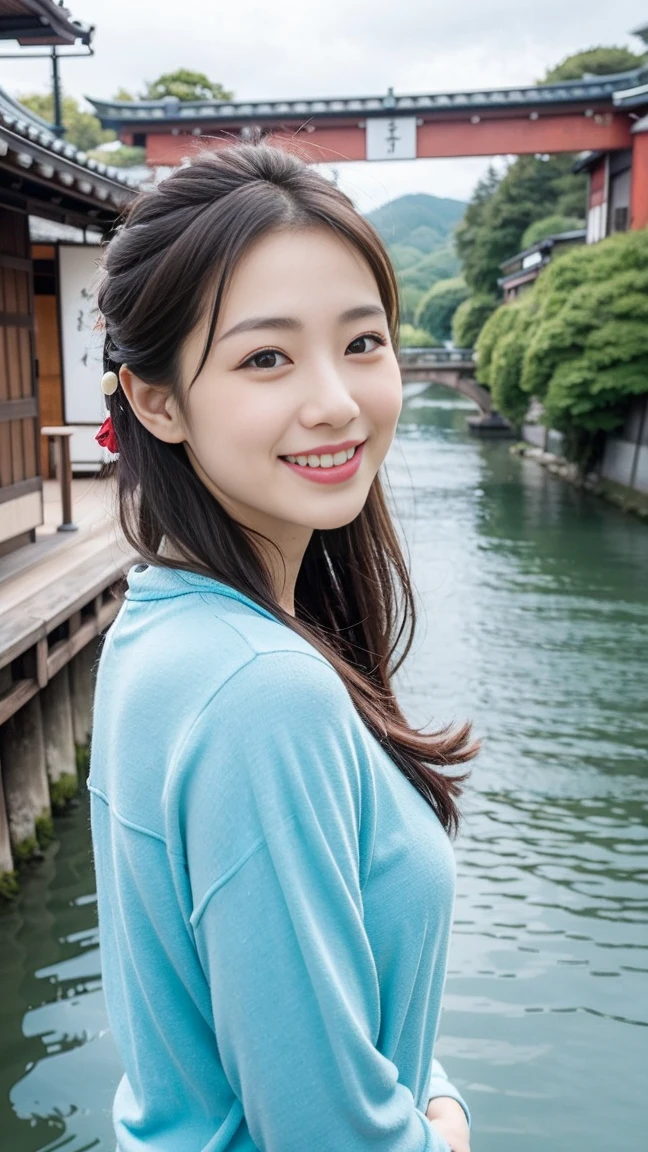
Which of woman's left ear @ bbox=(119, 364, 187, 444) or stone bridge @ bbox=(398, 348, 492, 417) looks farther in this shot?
stone bridge @ bbox=(398, 348, 492, 417)

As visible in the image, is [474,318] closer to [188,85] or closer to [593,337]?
[188,85]

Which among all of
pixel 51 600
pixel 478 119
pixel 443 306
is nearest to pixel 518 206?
pixel 478 119

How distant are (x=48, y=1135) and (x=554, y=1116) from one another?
6.33ft

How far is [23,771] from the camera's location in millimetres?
6551

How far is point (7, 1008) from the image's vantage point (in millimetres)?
5250

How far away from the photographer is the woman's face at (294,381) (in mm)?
1050

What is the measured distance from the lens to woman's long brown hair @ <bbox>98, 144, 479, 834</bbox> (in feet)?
3.48

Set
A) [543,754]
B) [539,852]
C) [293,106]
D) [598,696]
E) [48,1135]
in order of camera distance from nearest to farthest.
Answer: [48,1135] → [539,852] → [543,754] → [598,696] → [293,106]

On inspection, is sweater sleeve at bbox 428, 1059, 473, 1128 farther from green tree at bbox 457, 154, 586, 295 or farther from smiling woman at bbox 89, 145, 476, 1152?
green tree at bbox 457, 154, 586, 295

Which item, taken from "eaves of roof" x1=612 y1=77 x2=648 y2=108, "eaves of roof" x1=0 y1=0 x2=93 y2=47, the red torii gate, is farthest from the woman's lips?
"eaves of roof" x1=612 y1=77 x2=648 y2=108

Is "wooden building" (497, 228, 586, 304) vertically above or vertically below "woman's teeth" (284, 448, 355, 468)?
above

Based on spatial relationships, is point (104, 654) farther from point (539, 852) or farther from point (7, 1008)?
point (539, 852)

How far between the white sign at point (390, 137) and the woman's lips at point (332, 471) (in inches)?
843

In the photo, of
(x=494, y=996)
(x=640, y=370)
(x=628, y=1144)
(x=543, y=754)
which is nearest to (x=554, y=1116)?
(x=628, y=1144)
